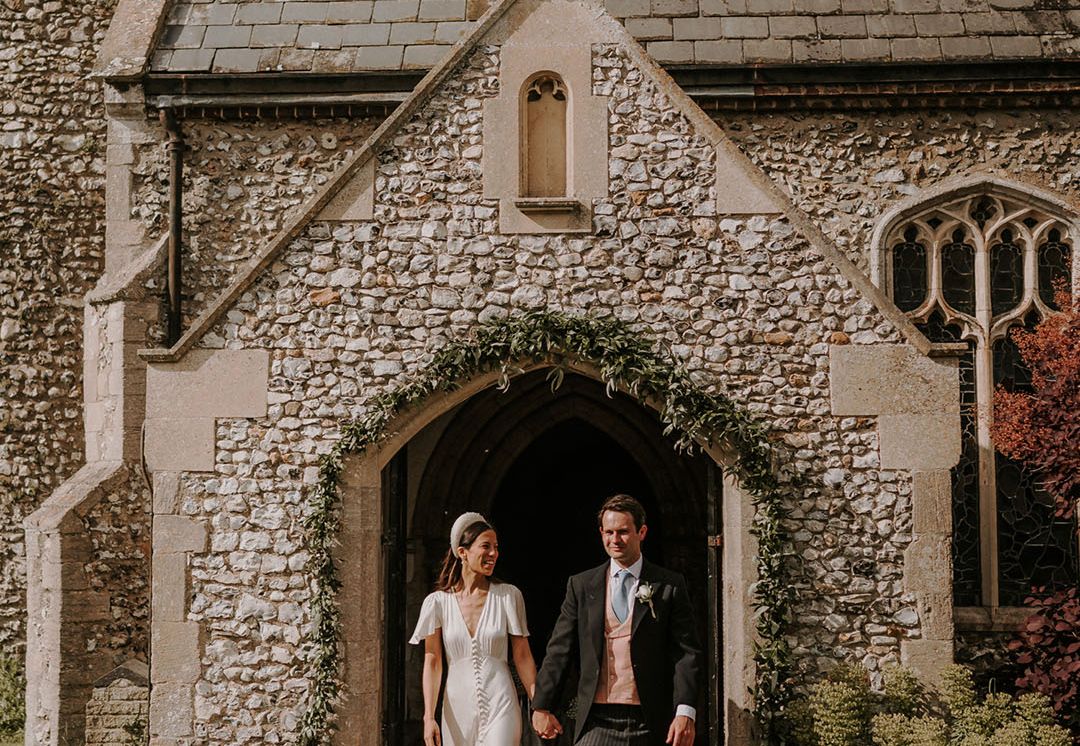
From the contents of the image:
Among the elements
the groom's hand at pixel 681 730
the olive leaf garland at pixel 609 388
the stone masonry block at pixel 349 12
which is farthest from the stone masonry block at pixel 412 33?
the groom's hand at pixel 681 730

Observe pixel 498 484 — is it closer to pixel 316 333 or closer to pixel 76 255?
pixel 316 333

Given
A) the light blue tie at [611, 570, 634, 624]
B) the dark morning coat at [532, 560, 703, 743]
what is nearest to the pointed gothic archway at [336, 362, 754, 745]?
the dark morning coat at [532, 560, 703, 743]

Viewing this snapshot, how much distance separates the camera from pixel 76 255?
12.4 metres

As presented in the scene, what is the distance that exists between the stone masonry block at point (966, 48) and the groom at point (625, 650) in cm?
635

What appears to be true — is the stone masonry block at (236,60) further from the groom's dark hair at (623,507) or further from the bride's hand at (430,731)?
the bride's hand at (430,731)

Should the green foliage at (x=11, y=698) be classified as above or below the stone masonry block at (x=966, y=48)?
below

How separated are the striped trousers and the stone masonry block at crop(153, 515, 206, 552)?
3.30 meters

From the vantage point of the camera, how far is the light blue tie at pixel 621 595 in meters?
6.20

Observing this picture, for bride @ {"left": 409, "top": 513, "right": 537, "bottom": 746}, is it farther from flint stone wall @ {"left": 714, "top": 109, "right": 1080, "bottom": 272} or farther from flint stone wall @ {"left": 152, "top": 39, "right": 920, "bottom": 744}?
flint stone wall @ {"left": 714, "top": 109, "right": 1080, "bottom": 272}

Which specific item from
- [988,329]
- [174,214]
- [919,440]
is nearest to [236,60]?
[174,214]

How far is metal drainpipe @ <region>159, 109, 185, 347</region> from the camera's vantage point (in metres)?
10.7

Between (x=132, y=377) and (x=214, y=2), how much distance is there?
12.4ft

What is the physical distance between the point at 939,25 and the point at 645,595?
23.2 feet

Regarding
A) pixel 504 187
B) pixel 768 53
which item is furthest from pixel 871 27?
pixel 504 187
